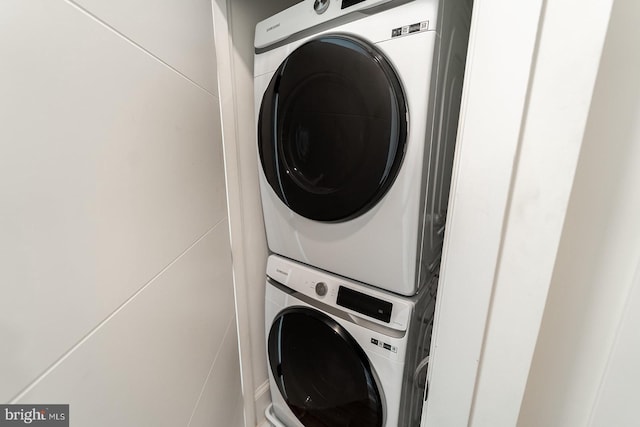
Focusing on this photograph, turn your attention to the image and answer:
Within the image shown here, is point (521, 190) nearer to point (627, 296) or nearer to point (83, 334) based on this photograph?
point (627, 296)

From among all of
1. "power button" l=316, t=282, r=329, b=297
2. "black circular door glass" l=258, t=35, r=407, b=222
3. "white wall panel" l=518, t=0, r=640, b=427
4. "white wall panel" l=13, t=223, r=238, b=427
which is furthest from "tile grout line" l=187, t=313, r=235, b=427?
"white wall panel" l=518, t=0, r=640, b=427

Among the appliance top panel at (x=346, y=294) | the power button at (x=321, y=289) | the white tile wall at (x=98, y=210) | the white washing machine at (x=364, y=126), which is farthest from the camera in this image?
the power button at (x=321, y=289)

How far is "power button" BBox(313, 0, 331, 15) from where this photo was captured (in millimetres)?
748

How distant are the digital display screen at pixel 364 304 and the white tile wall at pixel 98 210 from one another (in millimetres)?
471

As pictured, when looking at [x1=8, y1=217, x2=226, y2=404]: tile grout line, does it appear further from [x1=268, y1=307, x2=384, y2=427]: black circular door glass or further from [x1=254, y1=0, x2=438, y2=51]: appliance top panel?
[x1=254, y1=0, x2=438, y2=51]: appliance top panel

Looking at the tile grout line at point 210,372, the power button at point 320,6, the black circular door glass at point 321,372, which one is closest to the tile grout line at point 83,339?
the tile grout line at point 210,372

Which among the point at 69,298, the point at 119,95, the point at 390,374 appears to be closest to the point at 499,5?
the point at 119,95

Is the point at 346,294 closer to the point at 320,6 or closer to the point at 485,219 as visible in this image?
the point at 485,219

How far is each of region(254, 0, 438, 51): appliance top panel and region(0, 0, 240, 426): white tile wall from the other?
25cm

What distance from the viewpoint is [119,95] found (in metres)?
0.44

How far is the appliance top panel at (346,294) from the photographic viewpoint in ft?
2.55

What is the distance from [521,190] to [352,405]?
95 centimetres

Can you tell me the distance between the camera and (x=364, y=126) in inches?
28.0

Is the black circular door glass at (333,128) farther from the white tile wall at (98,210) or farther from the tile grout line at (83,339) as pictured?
the tile grout line at (83,339)
